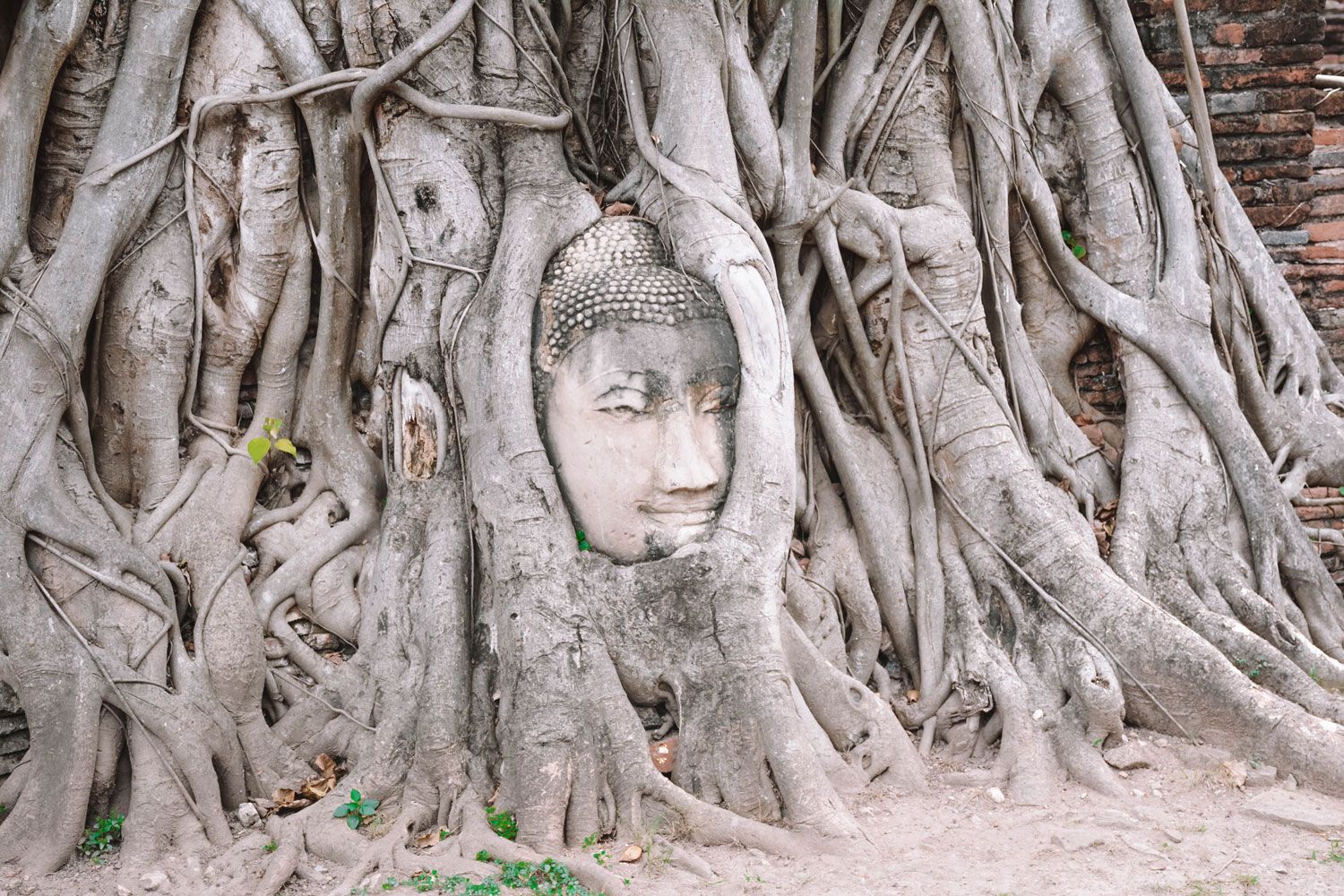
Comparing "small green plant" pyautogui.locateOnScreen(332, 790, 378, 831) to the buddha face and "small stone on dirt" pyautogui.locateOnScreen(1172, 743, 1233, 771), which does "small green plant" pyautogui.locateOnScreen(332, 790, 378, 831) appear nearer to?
the buddha face

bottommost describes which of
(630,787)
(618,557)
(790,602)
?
(630,787)

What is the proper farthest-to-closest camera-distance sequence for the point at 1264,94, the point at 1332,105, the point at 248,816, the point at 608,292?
the point at 1332,105, the point at 1264,94, the point at 608,292, the point at 248,816

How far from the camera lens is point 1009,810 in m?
3.06

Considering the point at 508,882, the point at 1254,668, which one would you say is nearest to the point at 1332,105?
the point at 1254,668

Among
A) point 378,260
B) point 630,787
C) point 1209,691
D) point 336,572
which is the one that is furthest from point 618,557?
point 1209,691

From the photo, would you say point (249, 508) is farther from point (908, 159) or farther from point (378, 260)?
point (908, 159)

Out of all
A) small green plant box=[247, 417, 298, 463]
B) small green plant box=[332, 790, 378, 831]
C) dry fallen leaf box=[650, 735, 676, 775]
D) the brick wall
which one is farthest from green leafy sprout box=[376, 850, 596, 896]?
the brick wall

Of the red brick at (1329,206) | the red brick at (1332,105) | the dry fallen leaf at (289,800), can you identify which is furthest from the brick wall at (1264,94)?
the dry fallen leaf at (289,800)

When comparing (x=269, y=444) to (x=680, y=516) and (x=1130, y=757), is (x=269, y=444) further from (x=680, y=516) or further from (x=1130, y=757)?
(x=1130, y=757)

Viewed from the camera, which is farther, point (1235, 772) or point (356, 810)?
point (1235, 772)

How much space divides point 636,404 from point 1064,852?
5.17 ft

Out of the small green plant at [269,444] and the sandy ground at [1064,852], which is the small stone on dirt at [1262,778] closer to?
the sandy ground at [1064,852]

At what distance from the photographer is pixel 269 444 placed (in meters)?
3.65

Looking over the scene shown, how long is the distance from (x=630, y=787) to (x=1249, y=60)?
14.1ft
